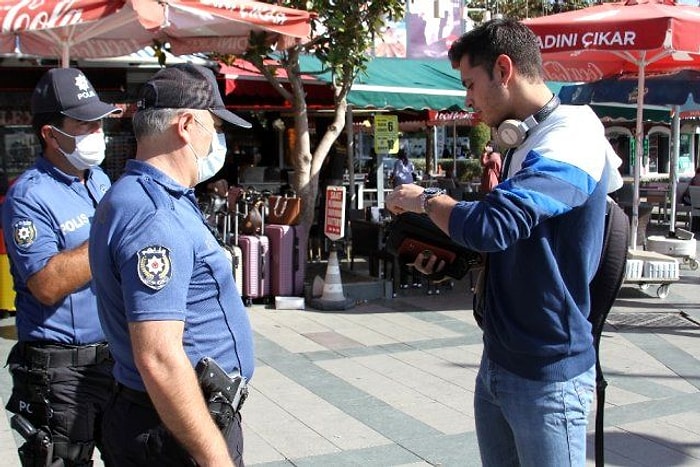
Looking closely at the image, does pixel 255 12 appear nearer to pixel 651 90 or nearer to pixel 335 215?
pixel 335 215

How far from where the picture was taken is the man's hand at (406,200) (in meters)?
2.43

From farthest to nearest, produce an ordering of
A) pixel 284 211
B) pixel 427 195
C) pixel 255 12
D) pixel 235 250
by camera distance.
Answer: pixel 284 211 → pixel 235 250 → pixel 255 12 → pixel 427 195

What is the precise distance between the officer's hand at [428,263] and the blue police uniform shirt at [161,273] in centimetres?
64

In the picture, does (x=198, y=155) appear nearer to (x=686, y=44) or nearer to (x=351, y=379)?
(x=351, y=379)

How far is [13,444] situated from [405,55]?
1023cm

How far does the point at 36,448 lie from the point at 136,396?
3.44 ft

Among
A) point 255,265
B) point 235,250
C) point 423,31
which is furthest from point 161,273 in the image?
point 423,31

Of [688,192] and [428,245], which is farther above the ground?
[428,245]

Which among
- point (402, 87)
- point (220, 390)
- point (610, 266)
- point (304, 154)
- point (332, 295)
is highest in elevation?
point (402, 87)

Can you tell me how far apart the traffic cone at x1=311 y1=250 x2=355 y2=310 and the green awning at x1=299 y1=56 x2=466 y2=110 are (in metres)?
2.45

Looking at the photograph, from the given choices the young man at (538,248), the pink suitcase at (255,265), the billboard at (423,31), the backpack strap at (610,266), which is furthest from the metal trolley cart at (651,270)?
the young man at (538,248)

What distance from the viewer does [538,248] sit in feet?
7.62

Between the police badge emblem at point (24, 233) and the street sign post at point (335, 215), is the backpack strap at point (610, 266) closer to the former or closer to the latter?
the police badge emblem at point (24, 233)

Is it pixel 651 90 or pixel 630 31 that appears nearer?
pixel 630 31
